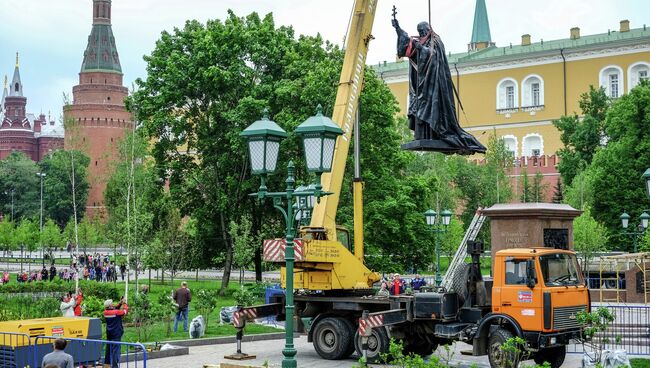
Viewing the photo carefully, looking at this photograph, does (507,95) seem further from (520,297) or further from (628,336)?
(520,297)

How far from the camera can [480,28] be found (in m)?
119

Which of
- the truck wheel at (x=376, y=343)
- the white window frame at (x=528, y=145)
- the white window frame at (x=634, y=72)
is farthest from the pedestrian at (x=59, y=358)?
the white window frame at (x=528, y=145)

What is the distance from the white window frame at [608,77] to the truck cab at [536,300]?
63885mm

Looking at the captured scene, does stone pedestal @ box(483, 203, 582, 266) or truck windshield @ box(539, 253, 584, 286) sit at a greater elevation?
stone pedestal @ box(483, 203, 582, 266)

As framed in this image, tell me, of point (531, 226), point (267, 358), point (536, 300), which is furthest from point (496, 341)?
point (531, 226)

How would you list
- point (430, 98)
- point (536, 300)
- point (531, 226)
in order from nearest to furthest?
1. point (430, 98)
2. point (536, 300)
3. point (531, 226)

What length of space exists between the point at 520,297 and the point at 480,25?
106852 millimetres

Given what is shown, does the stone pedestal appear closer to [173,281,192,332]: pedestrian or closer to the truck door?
the truck door

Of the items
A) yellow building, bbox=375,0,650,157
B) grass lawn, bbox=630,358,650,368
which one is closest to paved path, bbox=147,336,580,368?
grass lawn, bbox=630,358,650,368

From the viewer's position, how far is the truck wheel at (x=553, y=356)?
16.9 m

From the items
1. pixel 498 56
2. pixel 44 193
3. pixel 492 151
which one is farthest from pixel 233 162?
pixel 44 193

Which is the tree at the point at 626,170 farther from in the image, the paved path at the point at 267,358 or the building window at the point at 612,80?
the paved path at the point at 267,358

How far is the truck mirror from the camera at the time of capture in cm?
1619

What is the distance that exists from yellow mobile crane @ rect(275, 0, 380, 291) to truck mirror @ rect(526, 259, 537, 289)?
180 inches
